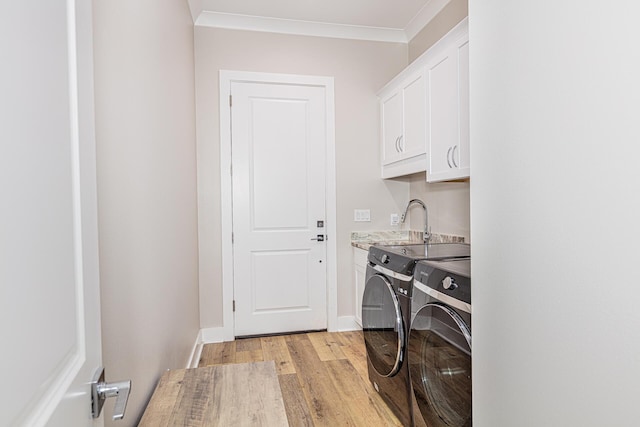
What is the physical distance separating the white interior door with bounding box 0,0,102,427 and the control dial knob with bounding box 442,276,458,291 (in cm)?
115

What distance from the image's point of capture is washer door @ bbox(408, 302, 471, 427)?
4.47 ft

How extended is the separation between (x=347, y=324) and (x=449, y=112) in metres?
2.11

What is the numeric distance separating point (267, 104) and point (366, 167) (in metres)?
1.07

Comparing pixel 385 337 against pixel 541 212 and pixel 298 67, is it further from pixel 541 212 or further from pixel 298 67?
pixel 298 67

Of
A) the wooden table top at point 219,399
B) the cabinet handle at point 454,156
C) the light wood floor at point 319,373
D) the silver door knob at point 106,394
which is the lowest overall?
the light wood floor at point 319,373

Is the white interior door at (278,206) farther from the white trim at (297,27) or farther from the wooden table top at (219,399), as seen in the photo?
the wooden table top at (219,399)

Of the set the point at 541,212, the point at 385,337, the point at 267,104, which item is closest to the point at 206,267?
the point at 267,104

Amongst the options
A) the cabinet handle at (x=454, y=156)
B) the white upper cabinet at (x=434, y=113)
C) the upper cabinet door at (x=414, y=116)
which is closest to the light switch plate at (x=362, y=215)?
the white upper cabinet at (x=434, y=113)

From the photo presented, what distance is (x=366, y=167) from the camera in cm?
349

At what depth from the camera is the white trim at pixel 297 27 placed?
10.4ft

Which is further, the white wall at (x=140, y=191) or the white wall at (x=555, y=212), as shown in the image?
the white wall at (x=140, y=191)

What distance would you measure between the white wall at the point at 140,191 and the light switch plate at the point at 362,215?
5.27 feet

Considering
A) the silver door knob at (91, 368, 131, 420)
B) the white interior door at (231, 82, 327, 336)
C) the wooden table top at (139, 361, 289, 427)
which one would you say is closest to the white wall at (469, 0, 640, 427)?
the wooden table top at (139, 361, 289, 427)

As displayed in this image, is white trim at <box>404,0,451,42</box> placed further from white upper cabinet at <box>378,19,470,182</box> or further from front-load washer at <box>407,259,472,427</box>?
front-load washer at <box>407,259,472,427</box>
